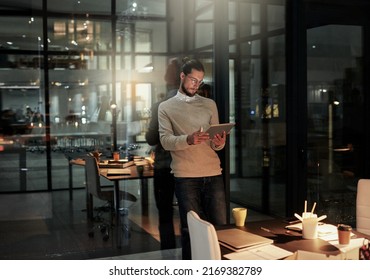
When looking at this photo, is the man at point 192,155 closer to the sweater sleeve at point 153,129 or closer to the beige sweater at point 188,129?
the beige sweater at point 188,129

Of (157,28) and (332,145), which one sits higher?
(157,28)

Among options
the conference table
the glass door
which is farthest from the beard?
the glass door

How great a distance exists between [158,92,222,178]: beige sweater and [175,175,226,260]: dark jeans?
55mm

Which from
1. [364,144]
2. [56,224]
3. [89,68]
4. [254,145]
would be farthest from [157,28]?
[364,144]

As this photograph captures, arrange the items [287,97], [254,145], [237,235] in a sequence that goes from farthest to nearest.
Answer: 1. [254,145]
2. [287,97]
3. [237,235]

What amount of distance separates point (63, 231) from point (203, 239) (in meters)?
2.57

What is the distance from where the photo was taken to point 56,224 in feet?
16.1

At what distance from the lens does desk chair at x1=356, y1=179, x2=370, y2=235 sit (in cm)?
375

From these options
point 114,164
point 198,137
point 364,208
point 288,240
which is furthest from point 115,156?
point 288,240

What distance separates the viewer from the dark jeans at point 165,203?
516 centimetres

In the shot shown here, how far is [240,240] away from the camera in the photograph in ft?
9.59
